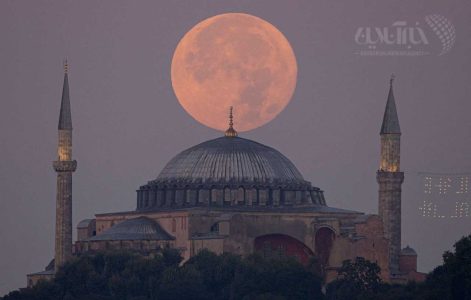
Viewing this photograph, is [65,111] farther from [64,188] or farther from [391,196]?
[391,196]

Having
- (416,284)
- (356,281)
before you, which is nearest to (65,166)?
(356,281)

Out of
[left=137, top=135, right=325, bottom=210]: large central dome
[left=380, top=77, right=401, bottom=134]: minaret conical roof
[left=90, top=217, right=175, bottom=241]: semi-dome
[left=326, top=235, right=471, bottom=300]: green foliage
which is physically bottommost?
[left=326, top=235, right=471, bottom=300]: green foliage

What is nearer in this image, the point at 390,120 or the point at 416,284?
the point at 416,284

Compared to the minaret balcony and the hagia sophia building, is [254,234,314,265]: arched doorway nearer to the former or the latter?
the hagia sophia building

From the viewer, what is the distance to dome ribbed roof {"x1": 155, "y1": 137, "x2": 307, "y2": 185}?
491ft

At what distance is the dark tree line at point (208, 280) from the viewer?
434 feet

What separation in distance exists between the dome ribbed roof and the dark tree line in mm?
9200

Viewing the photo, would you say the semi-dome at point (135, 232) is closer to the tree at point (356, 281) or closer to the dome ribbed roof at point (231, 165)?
the dome ribbed roof at point (231, 165)

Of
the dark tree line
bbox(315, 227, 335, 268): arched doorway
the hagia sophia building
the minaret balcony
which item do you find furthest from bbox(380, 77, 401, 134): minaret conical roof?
the minaret balcony

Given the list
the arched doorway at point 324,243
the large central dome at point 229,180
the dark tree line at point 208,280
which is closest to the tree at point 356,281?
the dark tree line at point 208,280

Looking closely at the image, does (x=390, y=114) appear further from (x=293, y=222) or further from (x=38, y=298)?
(x=38, y=298)

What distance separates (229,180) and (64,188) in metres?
8.89

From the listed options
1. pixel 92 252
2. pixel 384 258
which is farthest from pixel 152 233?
pixel 384 258

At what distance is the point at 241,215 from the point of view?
14262 cm
